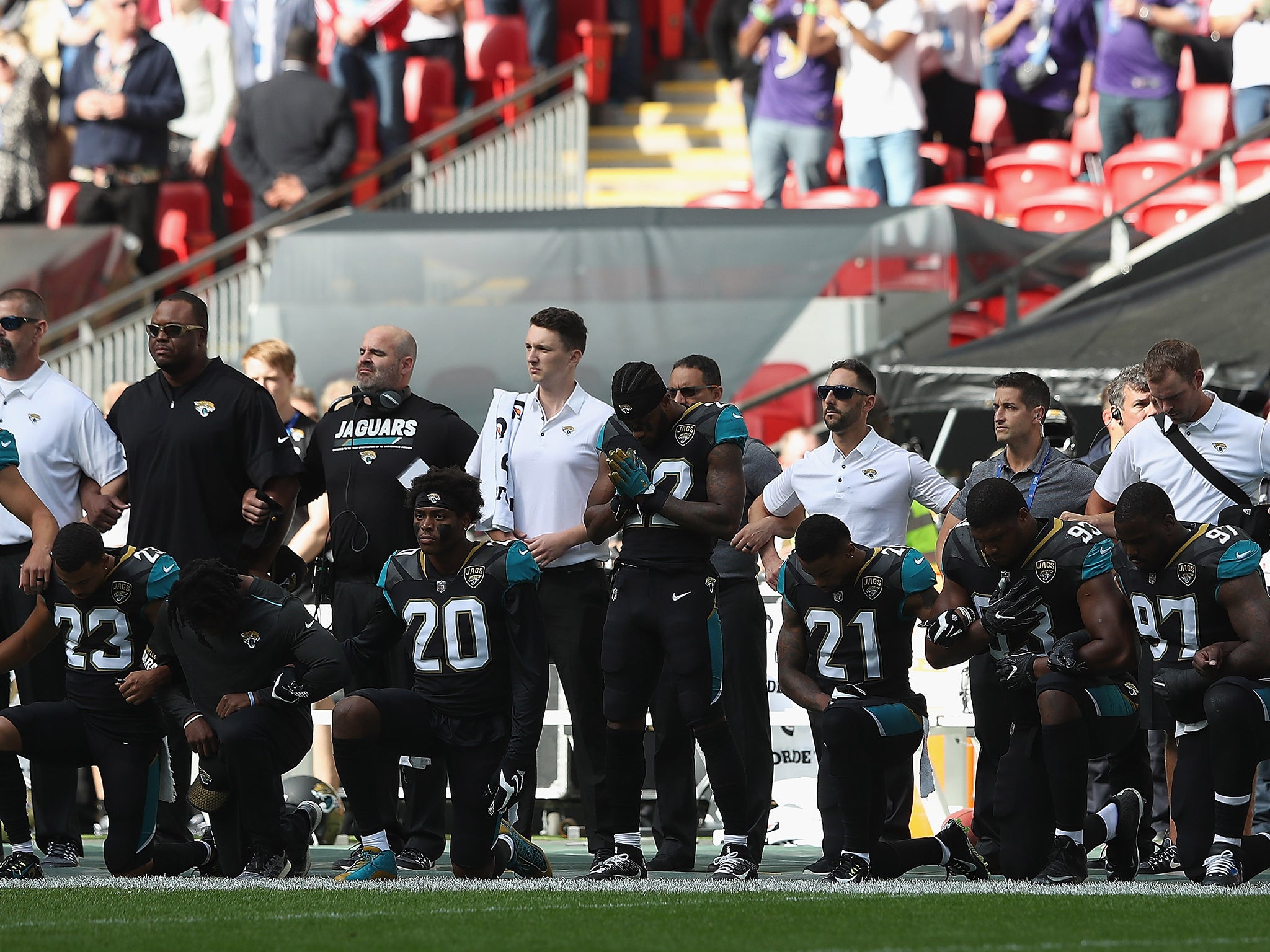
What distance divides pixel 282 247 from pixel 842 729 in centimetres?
690

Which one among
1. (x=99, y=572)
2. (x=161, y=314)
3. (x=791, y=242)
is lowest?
(x=99, y=572)

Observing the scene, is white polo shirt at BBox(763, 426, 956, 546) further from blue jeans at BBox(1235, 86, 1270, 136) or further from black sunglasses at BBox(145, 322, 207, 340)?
blue jeans at BBox(1235, 86, 1270, 136)

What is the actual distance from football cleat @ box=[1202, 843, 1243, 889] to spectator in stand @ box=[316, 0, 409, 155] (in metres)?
11.5

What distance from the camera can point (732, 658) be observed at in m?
7.93

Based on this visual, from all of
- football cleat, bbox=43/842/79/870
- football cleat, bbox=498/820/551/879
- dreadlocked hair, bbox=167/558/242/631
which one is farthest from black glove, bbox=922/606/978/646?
football cleat, bbox=43/842/79/870

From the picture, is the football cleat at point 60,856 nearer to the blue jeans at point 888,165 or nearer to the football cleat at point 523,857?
the football cleat at point 523,857

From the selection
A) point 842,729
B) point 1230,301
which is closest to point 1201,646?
point 842,729

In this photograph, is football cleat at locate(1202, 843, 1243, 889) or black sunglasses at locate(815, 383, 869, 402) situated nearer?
football cleat at locate(1202, 843, 1243, 889)

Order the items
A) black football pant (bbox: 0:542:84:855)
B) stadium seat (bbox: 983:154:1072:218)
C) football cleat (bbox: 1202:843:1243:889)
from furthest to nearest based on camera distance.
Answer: stadium seat (bbox: 983:154:1072:218)
black football pant (bbox: 0:542:84:855)
football cleat (bbox: 1202:843:1243:889)

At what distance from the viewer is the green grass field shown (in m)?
5.27

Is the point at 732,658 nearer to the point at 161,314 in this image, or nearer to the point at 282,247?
the point at 161,314

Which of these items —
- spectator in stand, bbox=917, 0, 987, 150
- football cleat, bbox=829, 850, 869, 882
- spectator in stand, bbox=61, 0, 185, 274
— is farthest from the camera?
spectator in stand, bbox=917, 0, 987, 150

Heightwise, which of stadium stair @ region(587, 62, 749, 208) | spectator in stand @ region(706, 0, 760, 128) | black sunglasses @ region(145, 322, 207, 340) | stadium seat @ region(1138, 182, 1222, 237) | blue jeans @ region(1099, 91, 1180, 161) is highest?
spectator in stand @ region(706, 0, 760, 128)

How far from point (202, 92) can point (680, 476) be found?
417 inches
